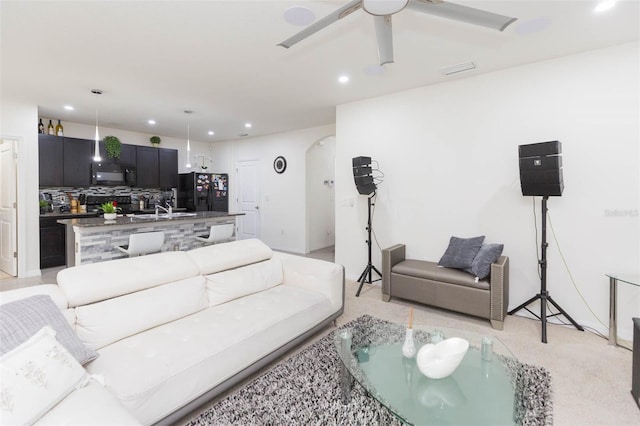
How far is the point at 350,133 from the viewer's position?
450 cm

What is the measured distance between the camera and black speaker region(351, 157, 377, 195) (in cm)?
389

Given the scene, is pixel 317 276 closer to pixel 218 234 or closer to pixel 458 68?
pixel 218 234

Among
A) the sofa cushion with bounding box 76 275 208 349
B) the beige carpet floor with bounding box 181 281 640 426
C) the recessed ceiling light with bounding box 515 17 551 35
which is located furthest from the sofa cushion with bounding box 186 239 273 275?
the recessed ceiling light with bounding box 515 17 551 35

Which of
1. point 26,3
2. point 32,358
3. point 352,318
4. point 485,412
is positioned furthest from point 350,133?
point 32,358

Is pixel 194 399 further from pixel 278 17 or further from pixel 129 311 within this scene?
pixel 278 17

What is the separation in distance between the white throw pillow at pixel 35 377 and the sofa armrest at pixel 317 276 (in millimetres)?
1791

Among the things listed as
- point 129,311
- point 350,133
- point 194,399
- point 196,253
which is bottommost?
point 194,399

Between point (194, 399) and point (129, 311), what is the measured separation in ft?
2.31

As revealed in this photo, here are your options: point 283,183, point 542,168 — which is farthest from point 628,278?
point 283,183

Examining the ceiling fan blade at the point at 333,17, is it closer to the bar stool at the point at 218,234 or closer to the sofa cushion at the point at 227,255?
the sofa cushion at the point at 227,255

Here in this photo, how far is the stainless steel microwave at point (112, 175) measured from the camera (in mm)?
5805

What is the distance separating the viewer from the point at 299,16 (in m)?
2.31

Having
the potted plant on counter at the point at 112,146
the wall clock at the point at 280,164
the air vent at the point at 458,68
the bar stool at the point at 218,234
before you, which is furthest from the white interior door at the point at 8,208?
the air vent at the point at 458,68

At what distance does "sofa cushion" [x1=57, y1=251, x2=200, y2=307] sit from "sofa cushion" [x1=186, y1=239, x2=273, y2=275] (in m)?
0.09
